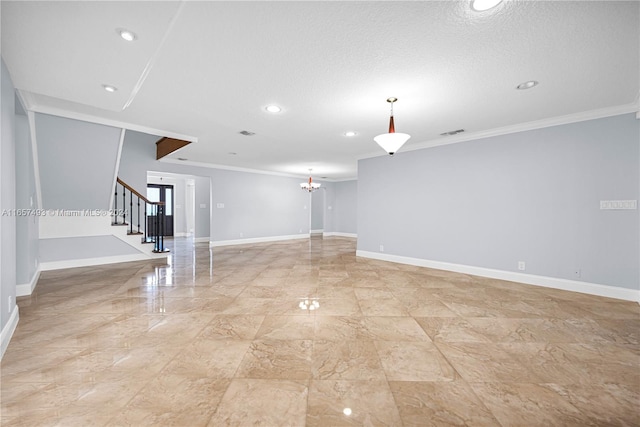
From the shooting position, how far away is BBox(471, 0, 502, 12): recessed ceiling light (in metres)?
1.85

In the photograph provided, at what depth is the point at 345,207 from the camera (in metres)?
12.1

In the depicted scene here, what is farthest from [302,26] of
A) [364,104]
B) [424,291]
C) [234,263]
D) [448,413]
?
[234,263]

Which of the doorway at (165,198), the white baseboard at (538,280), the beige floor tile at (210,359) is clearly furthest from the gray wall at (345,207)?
the beige floor tile at (210,359)

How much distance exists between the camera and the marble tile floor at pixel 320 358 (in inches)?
64.0

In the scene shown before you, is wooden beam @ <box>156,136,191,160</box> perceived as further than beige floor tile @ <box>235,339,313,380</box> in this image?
Yes

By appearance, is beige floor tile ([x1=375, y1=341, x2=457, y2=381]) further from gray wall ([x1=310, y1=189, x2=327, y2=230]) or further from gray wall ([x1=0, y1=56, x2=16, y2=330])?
gray wall ([x1=310, y1=189, x2=327, y2=230])

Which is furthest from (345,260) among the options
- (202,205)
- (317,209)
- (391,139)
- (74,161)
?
(317,209)

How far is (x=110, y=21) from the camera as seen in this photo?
190cm

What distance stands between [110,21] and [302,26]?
1367mm

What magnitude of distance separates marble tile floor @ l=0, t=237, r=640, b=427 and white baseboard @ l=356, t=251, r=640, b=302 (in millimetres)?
218

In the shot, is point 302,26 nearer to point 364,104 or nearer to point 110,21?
point 110,21

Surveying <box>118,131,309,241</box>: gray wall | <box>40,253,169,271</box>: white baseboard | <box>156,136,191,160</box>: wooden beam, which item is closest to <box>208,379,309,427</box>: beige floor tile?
<box>156,136,191,160</box>: wooden beam

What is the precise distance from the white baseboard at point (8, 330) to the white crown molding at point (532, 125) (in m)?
6.44

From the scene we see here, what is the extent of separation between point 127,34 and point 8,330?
112 inches
